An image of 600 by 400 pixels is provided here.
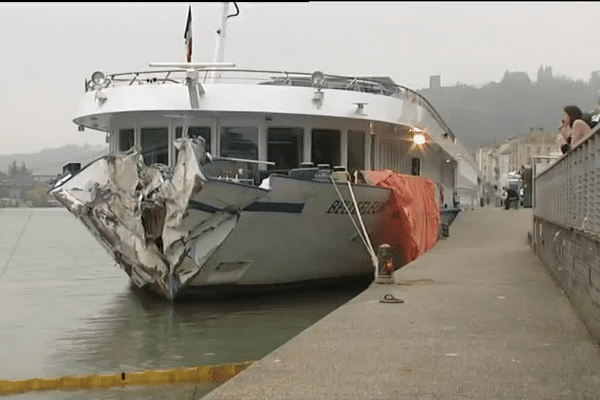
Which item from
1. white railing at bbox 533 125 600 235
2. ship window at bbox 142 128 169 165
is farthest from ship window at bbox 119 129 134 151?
white railing at bbox 533 125 600 235

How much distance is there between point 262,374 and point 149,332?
7517 millimetres

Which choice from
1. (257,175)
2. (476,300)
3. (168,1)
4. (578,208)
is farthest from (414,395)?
(257,175)

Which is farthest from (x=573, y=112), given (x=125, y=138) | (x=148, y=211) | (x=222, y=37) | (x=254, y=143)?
(x=222, y=37)

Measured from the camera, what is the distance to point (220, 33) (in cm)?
1936

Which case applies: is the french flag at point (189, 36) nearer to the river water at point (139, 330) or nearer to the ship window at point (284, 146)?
the ship window at point (284, 146)

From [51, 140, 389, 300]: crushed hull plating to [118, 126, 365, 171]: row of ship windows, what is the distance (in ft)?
6.59

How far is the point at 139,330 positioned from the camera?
1291cm

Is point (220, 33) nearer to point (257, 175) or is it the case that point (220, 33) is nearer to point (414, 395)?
point (257, 175)

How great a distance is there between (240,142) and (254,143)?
0.88 feet

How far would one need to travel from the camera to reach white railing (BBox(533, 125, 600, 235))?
662 cm

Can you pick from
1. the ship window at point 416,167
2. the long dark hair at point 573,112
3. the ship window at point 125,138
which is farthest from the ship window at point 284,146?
the ship window at point 416,167

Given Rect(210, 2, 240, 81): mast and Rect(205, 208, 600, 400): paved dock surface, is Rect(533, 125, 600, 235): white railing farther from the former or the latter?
Rect(210, 2, 240, 81): mast

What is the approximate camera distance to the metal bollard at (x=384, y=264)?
36.4 ft

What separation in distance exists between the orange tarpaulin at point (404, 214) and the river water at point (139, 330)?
1150 mm
